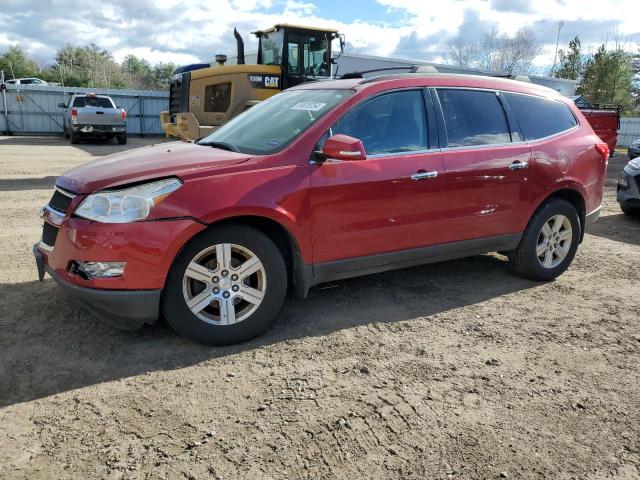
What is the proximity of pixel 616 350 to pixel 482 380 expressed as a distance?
1218 millimetres

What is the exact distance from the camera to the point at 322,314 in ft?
13.8

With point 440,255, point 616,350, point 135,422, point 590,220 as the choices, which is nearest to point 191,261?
point 135,422

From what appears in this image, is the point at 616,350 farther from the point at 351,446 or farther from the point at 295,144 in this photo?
the point at 295,144

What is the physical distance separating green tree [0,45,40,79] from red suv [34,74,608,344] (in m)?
55.6

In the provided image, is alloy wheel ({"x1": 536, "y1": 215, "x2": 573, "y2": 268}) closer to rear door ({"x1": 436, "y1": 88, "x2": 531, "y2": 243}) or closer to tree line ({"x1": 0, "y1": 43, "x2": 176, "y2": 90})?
rear door ({"x1": 436, "y1": 88, "x2": 531, "y2": 243})

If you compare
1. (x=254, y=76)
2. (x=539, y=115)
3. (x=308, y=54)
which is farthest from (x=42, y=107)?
(x=539, y=115)

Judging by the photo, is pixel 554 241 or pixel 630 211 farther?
pixel 630 211

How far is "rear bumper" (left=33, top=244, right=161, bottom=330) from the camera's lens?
3262 millimetres

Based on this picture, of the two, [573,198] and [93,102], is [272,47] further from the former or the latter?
[93,102]

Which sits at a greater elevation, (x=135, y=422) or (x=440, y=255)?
(x=440, y=255)

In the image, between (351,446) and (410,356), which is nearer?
(351,446)

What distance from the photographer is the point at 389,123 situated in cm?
418

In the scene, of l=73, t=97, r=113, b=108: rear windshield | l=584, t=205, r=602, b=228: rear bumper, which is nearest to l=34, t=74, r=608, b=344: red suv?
l=584, t=205, r=602, b=228: rear bumper

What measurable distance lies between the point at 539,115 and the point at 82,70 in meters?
64.3
